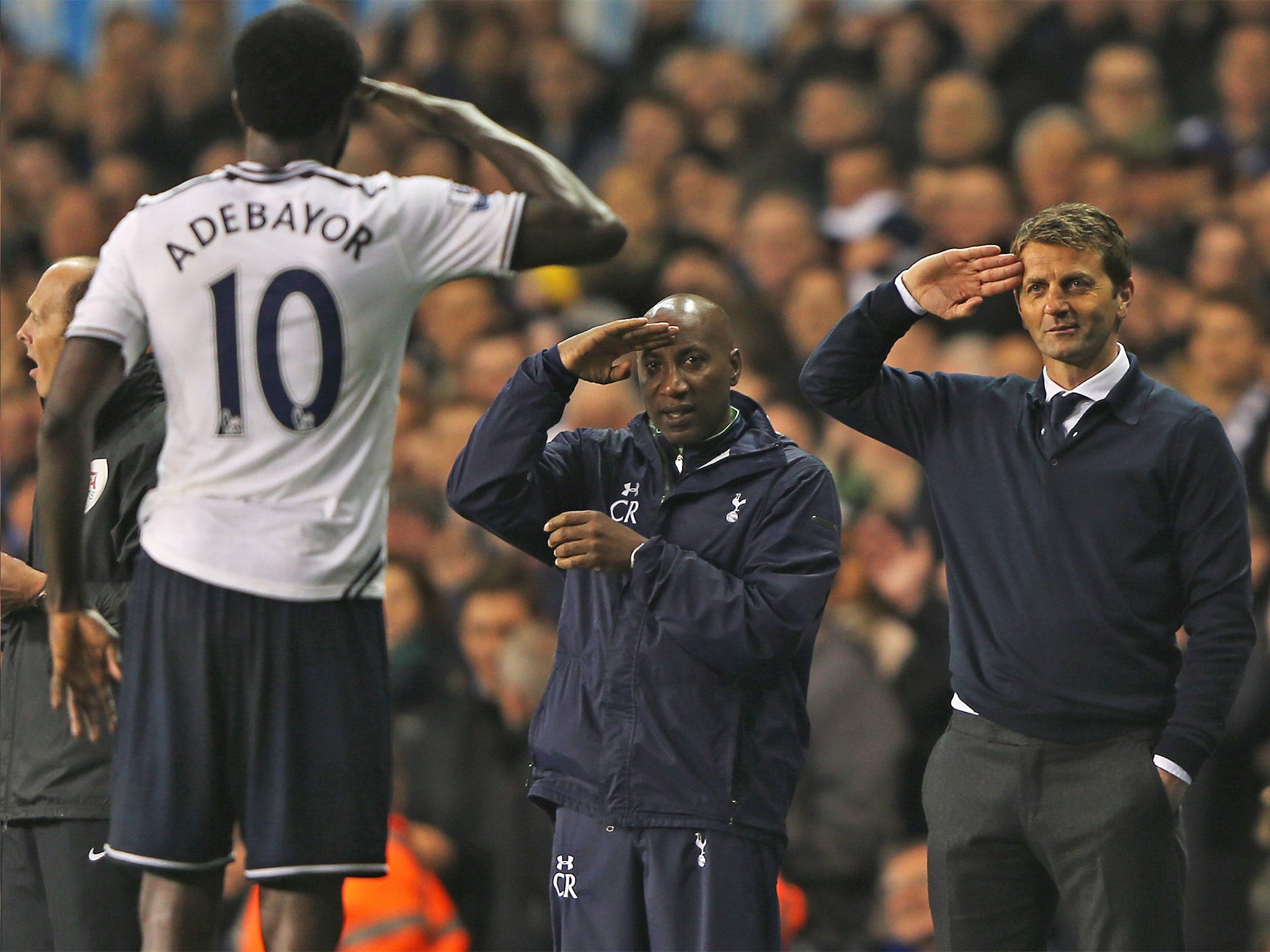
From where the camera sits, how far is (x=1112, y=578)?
12.1ft

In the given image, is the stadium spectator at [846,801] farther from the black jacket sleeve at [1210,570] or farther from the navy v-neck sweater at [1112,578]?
the black jacket sleeve at [1210,570]

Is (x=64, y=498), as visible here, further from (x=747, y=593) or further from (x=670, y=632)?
(x=747, y=593)

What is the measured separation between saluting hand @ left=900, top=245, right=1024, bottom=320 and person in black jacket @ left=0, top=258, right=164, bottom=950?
1.76 m

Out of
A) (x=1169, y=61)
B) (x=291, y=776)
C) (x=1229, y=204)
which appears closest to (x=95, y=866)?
(x=291, y=776)

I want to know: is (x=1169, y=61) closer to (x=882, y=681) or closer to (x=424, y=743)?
(x=882, y=681)

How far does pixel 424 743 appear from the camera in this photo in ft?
20.7

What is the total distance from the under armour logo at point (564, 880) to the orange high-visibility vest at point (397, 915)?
175cm

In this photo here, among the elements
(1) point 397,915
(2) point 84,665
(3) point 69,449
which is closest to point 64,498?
(3) point 69,449

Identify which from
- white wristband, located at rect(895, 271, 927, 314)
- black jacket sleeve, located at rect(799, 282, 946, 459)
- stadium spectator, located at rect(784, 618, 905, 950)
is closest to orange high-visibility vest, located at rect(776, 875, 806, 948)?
stadium spectator, located at rect(784, 618, 905, 950)

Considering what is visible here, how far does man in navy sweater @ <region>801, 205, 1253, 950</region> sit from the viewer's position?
363 cm

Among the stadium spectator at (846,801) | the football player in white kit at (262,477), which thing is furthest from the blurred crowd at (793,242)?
the football player in white kit at (262,477)

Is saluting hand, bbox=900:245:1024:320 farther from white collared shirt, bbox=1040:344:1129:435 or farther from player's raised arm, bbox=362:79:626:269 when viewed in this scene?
player's raised arm, bbox=362:79:626:269

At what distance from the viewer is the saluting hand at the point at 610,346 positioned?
3.73 meters

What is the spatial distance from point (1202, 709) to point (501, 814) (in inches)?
119
